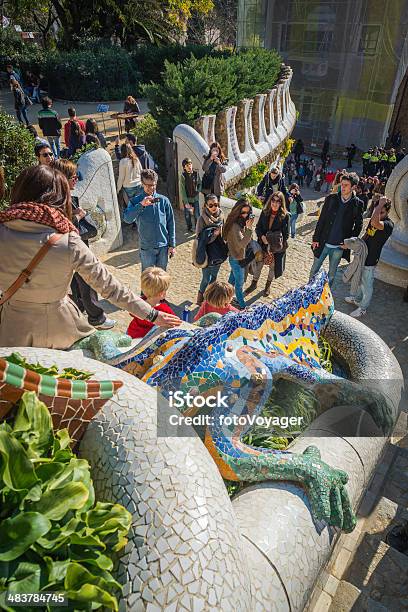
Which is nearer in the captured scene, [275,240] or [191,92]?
[275,240]

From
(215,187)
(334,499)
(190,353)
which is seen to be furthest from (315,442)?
(215,187)

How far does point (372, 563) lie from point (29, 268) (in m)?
2.88

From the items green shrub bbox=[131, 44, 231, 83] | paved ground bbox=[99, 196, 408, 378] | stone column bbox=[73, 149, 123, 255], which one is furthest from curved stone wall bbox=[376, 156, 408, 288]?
green shrub bbox=[131, 44, 231, 83]

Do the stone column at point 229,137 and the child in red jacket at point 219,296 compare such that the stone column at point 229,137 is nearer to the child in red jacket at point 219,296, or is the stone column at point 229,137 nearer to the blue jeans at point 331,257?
the blue jeans at point 331,257

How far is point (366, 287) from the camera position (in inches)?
250

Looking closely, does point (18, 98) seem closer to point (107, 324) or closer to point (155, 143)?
point (155, 143)

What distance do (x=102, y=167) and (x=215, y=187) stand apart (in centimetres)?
217

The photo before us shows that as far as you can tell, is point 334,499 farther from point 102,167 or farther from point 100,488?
point 102,167

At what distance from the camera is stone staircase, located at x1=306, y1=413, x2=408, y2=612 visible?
2.84 meters

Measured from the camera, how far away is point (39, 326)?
8.80ft

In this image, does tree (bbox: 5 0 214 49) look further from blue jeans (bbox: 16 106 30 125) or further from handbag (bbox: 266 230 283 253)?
handbag (bbox: 266 230 283 253)

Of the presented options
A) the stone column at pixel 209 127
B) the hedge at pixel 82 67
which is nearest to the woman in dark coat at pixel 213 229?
the stone column at pixel 209 127

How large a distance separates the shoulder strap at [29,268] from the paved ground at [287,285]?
126 inches

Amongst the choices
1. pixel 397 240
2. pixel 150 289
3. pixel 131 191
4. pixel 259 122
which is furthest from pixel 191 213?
pixel 259 122
